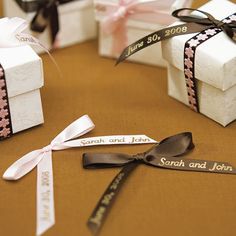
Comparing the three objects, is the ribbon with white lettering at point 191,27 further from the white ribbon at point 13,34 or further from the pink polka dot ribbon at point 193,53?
the white ribbon at point 13,34

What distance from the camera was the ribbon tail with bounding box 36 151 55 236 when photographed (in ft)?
2.22

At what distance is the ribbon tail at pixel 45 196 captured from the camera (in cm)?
68

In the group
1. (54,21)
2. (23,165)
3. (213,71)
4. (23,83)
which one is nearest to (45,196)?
(23,165)

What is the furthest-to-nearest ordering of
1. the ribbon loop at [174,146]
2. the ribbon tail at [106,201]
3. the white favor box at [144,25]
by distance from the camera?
the white favor box at [144,25] → the ribbon loop at [174,146] → the ribbon tail at [106,201]

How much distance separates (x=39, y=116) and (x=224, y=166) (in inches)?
11.1

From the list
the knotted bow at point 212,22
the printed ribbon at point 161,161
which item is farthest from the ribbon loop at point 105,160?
the knotted bow at point 212,22

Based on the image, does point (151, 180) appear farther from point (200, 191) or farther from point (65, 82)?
point (65, 82)

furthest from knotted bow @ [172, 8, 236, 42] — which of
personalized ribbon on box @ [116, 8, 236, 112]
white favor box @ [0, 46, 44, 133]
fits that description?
white favor box @ [0, 46, 44, 133]

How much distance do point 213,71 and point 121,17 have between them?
244 millimetres

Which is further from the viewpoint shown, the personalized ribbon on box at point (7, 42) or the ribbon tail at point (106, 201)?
the personalized ribbon on box at point (7, 42)

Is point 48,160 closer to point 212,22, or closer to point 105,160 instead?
point 105,160

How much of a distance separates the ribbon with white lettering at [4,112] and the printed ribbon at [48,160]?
2.3 inches

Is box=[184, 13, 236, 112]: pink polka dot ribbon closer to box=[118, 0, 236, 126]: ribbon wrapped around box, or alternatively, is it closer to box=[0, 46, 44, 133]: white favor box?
box=[118, 0, 236, 126]: ribbon wrapped around box

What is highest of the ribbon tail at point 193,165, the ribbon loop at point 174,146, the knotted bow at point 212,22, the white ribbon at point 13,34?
the knotted bow at point 212,22
